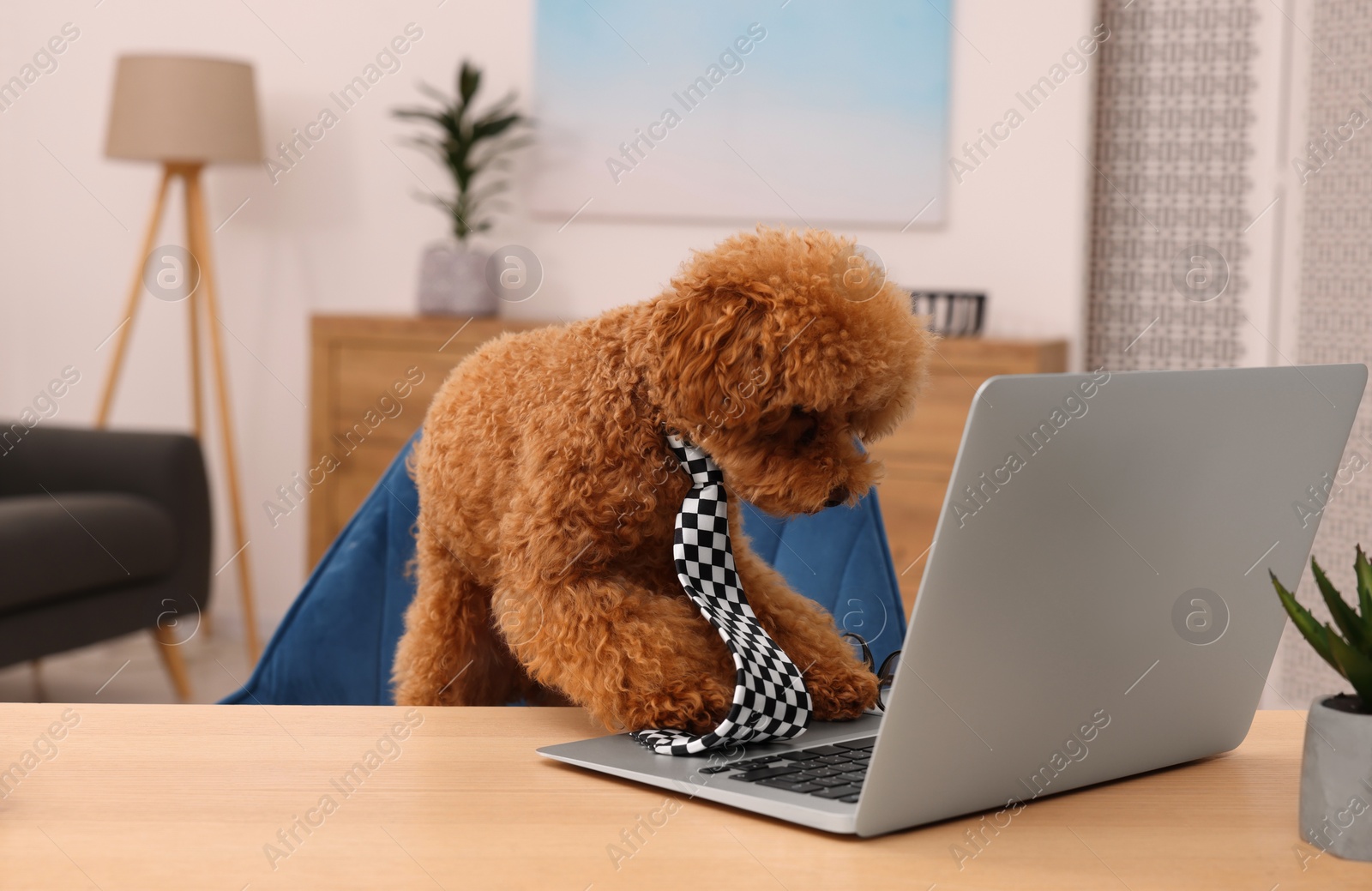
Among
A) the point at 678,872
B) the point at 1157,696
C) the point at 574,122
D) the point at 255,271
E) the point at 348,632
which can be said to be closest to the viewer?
the point at 678,872

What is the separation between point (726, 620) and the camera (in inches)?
34.9

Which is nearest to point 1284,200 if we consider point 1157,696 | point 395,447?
point 395,447

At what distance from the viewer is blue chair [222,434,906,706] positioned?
1.34 m

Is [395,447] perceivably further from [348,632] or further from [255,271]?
[348,632]

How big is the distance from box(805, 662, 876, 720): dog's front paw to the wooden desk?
0.18 meters

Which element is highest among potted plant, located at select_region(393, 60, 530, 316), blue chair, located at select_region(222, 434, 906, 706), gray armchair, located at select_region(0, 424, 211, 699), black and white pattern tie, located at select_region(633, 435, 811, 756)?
potted plant, located at select_region(393, 60, 530, 316)

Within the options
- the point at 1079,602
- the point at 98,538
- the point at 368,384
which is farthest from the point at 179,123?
the point at 1079,602

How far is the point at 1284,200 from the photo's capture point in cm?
310

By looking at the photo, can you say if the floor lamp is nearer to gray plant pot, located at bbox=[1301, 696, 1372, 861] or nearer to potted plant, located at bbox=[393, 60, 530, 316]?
potted plant, located at bbox=[393, 60, 530, 316]

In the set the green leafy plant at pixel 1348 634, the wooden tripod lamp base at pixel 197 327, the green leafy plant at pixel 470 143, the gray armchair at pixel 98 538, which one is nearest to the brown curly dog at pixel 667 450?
the green leafy plant at pixel 1348 634

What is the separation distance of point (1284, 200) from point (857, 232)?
3.69 feet

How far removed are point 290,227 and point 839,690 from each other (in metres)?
3.46

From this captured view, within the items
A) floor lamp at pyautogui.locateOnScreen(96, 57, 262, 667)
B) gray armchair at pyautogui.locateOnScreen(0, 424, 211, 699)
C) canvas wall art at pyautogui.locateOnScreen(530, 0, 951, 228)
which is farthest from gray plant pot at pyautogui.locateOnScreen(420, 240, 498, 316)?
gray armchair at pyautogui.locateOnScreen(0, 424, 211, 699)

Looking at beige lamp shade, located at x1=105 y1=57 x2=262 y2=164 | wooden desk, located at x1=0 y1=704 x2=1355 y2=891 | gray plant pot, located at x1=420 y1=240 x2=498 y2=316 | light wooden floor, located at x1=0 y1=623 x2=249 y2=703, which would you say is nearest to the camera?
wooden desk, located at x1=0 y1=704 x2=1355 y2=891
